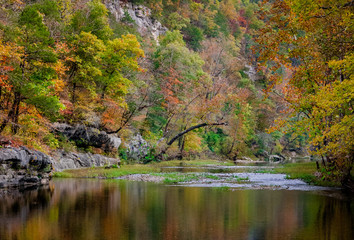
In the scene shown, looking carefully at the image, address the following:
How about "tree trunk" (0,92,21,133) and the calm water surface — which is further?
"tree trunk" (0,92,21,133)

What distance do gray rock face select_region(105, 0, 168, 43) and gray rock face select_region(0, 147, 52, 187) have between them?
1742 inches

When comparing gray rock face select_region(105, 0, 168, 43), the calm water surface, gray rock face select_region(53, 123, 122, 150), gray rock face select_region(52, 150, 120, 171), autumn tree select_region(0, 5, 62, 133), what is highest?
gray rock face select_region(105, 0, 168, 43)

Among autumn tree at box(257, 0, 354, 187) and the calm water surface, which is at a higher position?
autumn tree at box(257, 0, 354, 187)

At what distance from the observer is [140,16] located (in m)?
64.3

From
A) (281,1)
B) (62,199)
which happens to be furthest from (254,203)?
(281,1)

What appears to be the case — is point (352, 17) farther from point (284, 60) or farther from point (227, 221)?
point (227, 221)

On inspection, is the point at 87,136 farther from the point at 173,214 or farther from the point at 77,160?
the point at 173,214

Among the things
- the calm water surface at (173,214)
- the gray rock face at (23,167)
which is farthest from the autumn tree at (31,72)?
the calm water surface at (173,214)

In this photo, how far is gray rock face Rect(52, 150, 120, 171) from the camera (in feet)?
83.2

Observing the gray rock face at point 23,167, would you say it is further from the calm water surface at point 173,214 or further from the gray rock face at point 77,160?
the gray rock face at point 77,160

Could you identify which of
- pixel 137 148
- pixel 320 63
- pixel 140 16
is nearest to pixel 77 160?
pixel 137 148

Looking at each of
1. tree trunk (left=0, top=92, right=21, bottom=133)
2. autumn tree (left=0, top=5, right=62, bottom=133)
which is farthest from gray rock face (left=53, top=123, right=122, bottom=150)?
autumn tree (left=0, top=5, right=62, bottom=133)

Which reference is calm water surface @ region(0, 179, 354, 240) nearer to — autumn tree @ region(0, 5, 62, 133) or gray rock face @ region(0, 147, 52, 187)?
gray rock face @ region(0, 147, 52, 187)

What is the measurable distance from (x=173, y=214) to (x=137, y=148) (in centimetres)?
2604
